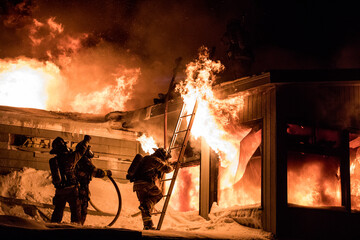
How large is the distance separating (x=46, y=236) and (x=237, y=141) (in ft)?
20.5

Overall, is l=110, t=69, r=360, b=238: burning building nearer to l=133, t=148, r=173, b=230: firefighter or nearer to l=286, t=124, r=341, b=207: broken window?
l=286, t=124, r=341, b=207: broken window

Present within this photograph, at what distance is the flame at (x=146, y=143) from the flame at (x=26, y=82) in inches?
286

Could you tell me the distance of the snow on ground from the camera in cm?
1070

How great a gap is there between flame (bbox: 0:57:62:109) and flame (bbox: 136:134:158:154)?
725 cm

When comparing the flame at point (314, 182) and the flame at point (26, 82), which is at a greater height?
the flame at point (26, 82)

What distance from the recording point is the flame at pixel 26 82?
2006 cm

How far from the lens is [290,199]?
34.4 ft

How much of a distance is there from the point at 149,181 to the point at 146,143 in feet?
15.5

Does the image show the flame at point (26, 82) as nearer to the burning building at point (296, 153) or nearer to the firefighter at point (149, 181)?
the firefighter at point (149, 181)

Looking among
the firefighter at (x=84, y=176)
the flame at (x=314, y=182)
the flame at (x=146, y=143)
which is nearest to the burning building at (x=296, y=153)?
the flame at (x=314, y=182)

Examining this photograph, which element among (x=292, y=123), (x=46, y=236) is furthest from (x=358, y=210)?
(x=46, y=236)

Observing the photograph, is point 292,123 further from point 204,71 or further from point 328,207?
point 204,71

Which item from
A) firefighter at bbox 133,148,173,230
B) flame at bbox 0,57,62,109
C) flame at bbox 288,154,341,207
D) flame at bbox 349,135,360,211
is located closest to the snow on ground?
firefighter at bbox 133,148,173,230

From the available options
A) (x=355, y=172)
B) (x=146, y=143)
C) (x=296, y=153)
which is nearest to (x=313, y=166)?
(x=296, y=153)
